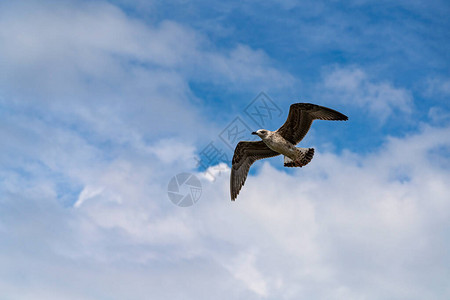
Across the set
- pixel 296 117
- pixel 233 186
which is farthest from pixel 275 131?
pixel 233 186

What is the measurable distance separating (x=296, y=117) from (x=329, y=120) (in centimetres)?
116

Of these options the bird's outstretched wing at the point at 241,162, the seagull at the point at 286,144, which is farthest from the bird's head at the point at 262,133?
the bird's outstretched wing at the point at 241,162

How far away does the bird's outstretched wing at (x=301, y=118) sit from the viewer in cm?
1647

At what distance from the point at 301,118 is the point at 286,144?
1.08m

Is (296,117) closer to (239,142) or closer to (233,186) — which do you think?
(239,142)

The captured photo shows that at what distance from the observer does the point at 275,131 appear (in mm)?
17406

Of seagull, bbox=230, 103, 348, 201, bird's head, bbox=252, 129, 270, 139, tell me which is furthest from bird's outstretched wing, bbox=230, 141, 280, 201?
bird's head, bbox=252, 129, 270, 139

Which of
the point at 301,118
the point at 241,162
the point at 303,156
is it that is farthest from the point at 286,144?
the point at 241,162

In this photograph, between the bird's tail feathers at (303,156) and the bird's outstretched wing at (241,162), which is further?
the bird's outstretched wing at (241,162)

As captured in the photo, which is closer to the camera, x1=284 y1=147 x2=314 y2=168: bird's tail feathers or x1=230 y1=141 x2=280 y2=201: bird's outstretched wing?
x1=284 y1=147 x2=314 y2=168: bird's tail feathers

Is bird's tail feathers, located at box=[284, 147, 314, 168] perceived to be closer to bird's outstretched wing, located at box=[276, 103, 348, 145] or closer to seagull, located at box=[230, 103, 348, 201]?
seagull, located at box=[230, 103, 348, 201]

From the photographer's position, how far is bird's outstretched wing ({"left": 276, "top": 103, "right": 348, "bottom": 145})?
54.0 ft

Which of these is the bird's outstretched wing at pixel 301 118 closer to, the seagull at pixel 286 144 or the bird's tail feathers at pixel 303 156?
the seagull at pixel 286 144

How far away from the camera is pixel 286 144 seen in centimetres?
1717
